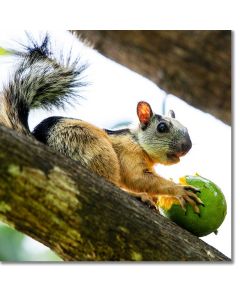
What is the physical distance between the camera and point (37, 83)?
9.47 feet

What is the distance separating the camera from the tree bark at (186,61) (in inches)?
90.0

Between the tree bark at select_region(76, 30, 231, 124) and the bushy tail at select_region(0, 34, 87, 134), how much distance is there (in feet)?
1.80

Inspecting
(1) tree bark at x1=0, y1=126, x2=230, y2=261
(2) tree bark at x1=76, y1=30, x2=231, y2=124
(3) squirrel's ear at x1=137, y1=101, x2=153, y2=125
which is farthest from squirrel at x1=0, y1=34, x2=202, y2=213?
Answer: (2) tree bark at x1=76, y1=30, x2=231, y2=124

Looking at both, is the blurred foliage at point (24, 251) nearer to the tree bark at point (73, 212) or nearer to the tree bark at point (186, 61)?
the tree bark at point (73, 212)

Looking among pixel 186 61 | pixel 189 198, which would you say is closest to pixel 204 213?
pixel 189 198

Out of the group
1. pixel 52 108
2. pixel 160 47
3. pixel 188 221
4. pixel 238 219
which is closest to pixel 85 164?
pixel 52 108

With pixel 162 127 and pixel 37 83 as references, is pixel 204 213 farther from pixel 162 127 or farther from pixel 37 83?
pixel 37 83

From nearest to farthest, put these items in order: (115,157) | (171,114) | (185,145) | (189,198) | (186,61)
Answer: (186,61), (189,198), (115,157), (185,145), (171,114)

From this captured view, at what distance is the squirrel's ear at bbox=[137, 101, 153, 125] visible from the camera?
10.3 ft

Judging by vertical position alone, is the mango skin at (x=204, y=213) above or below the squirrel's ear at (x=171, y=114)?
below

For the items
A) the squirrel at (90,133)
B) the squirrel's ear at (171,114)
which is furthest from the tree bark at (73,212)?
the squirrel's ear at (171,114)

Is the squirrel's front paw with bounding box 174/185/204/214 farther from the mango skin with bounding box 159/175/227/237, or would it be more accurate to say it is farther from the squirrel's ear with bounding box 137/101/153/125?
the squirrel's ear with bounding box 137/101/153/125

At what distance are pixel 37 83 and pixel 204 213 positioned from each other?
1.05 metres
